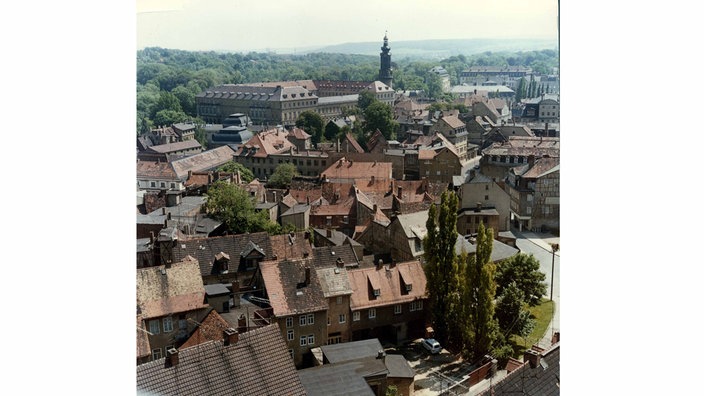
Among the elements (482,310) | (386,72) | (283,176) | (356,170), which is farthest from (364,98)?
(482,310)

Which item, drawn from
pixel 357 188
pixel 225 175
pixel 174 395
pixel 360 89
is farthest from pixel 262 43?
pixel 360 89

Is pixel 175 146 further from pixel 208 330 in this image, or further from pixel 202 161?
A: pixel 208 330

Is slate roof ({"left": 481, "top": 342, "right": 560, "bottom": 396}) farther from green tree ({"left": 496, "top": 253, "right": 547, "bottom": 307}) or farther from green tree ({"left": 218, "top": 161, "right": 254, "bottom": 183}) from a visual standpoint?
green tree ({"left": 218, "top": 161, "right": 254, "bottom": 183})

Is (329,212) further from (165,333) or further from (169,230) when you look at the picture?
(165,333)

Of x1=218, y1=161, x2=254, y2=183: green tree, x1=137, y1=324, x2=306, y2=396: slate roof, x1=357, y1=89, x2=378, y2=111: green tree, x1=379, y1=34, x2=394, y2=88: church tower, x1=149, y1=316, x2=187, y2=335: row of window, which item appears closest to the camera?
x1=137, y1=324, x2=306, y2=396: slate roof

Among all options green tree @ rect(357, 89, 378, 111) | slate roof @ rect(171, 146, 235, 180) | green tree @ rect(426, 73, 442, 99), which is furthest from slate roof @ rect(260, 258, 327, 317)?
green tree @ rect(426, 73, 442, 99)
